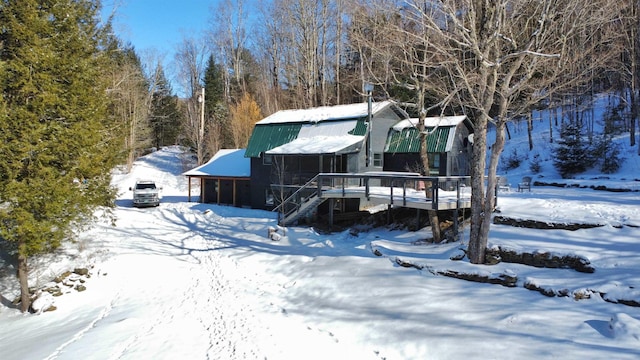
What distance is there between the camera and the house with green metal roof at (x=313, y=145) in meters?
20.7

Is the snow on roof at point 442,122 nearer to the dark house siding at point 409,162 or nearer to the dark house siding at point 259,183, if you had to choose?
the dark house siding at point 409,162

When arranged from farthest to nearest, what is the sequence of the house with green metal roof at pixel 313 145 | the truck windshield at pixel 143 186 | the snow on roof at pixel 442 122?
the truck windshield at pixel 143 186 → the snow on roof at pixel 442 122 → the house with green metal roof at pixel 313 145

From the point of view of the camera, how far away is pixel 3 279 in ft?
42.0

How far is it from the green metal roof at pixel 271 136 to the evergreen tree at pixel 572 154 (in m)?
20.0

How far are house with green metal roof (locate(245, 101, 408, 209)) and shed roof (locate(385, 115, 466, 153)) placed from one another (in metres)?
0.50

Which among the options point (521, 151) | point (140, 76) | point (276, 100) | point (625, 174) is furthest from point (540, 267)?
point (140, 76)

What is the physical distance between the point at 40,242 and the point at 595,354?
13.0 meters

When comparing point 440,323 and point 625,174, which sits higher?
point 625,174

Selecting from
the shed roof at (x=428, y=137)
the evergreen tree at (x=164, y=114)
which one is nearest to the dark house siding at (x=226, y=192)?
the shed roof at (x=428, y=137)

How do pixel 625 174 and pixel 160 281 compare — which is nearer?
pixel 160 281

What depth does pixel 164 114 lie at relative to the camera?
161 ft

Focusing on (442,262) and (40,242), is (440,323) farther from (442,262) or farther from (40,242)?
(40,242)

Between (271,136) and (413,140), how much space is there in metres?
8.72

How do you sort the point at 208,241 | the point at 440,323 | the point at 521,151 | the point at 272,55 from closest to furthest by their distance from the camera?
the point at 440,323, the point at 208,241, the point at 521,151, the point at 272,55
